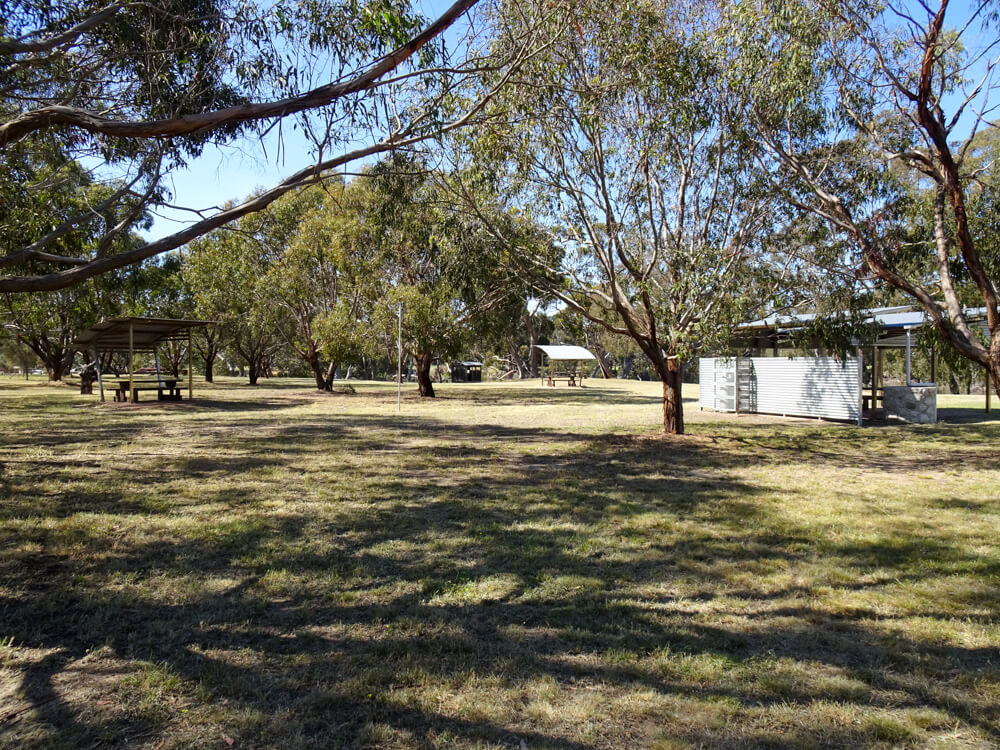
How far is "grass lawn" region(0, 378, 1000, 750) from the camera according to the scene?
267 cm

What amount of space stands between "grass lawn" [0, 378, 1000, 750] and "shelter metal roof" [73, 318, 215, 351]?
9866 millimetres

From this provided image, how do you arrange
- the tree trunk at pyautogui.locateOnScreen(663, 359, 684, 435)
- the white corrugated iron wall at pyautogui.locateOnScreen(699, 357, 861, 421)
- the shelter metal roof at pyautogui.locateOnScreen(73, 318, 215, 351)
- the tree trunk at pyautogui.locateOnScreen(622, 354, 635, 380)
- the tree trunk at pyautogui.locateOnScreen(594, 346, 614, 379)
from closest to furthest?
the tree trunk at pyautogui.locateOnScreen(663, 359, 684, 435) < the white corrugated iron wall at pyautogui.locateOnScreen(699, 357, 861, 421) < the shelter metal roof at pyautogui.locateOnScreen(73, 318, 215, 351) < the tree trunk at pyautogui.locateOnScreen(594, 346, 614, 379) < the tree trunk at pyautogui.locateOnScreen(622, 354, 635, 380)

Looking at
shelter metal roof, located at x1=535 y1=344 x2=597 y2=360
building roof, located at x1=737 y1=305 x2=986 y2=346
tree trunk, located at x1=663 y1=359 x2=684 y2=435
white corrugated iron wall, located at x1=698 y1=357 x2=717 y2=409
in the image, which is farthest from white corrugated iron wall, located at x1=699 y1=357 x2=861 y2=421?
shelter metal roof, located at x1=535 y1=344 x2=597 y2=360

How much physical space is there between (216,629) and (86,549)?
2.21 meters

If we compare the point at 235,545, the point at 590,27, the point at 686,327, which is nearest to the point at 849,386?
the point at 686,327

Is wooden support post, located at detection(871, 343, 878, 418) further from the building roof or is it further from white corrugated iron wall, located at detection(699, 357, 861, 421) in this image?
white corrugated iron wall, located at detection(699, 357, 861, 421)

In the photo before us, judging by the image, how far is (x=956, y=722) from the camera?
8.82 ft

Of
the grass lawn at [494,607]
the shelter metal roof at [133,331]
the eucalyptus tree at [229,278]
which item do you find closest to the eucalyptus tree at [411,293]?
the eucalyptus tree at [229,278]

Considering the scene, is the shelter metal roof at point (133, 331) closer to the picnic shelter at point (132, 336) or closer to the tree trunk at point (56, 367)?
the picnic shelter at point (132, 336)

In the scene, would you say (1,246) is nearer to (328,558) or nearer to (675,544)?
(328,558)

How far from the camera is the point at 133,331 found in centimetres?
1905

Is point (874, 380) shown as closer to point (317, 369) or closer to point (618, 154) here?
point (618, 154)

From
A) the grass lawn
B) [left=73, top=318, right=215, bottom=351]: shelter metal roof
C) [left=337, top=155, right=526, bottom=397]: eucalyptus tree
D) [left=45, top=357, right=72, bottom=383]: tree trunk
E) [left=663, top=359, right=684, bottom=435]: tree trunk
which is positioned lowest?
the grass lawn

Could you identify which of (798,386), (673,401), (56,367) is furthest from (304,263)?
(56,367)
